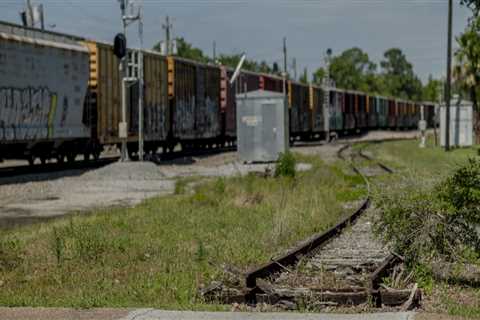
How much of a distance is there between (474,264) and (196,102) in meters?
32.7

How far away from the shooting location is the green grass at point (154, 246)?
845 centimetres

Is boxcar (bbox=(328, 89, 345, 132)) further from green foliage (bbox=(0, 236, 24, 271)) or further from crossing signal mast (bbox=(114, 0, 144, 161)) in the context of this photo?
green foliage (bbox=(0, 236, 24, 271))

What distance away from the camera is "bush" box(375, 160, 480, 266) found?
8992 millimetres

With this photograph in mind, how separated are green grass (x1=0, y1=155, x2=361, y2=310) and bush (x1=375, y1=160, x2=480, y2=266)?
1.74m

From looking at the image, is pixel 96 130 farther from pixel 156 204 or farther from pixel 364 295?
pixel 364 295

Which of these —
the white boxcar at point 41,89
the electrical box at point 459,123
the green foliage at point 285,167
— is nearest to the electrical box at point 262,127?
the white boxcar at point 41,89

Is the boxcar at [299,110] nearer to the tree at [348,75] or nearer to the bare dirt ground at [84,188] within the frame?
the bare dirt ground at [84,188]

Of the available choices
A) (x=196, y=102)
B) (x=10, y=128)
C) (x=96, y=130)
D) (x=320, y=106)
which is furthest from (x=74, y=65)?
(x=320, y=106)

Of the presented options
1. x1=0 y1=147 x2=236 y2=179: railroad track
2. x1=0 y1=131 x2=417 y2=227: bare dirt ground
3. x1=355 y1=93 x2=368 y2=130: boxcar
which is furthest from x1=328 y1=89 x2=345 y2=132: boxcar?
x1=0 y1=131 x2=417 y2=227: bare dirt ground

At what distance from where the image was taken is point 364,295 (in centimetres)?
766

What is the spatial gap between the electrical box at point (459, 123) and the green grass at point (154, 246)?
100 feet

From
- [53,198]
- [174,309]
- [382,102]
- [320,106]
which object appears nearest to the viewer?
[174,309]

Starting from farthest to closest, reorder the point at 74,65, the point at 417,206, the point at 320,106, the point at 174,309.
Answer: the point at 320,106 < the point at 74,65 < the point at 417,206 < the point at 174,309

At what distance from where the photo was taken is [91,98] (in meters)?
30.6
